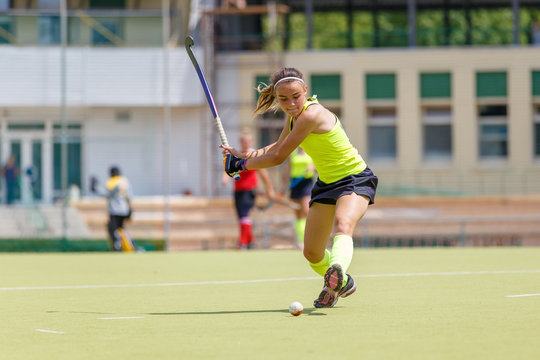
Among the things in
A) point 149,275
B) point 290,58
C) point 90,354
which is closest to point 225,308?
point 90,354

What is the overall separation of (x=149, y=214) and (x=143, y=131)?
30.1 ft

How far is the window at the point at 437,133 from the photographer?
36250 millimetres

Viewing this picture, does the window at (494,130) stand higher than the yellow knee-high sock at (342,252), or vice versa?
the window at (494,130)

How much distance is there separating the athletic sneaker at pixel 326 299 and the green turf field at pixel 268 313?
0.18 feet

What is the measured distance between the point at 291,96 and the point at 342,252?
4.26 feet

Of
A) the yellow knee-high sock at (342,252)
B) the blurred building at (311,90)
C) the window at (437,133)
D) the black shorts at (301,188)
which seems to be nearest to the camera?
the yellow knee-high sock at (342,252)

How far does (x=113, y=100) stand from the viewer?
110 ft

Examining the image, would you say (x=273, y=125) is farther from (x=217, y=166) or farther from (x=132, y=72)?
(x=132, y=72)

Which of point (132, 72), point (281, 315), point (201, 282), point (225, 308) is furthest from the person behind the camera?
point (132, 72)

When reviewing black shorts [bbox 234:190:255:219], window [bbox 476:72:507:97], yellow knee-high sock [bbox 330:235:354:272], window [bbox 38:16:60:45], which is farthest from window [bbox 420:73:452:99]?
yellow knee-high sock [bbox 330:235:354:272]

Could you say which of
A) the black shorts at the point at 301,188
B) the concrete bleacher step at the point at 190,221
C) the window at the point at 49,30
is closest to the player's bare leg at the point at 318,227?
the black shorts at the point at 301,188

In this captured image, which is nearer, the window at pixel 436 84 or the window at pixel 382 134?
the window at pixel 436 84

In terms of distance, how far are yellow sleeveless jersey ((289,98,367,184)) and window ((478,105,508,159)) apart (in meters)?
28.6

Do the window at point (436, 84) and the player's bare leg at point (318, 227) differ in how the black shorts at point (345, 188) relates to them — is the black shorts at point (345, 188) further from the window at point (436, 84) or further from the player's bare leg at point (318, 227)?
the window at point (436, 84)
